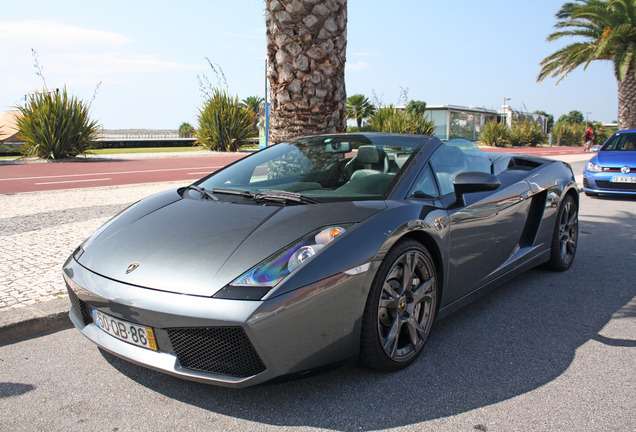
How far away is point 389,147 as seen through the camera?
350 centimetres

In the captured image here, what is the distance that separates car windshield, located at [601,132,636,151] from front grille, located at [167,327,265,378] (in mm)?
10458

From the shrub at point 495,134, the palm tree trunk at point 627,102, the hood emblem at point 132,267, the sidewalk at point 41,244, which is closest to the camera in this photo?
the hood emblem at point 132,267

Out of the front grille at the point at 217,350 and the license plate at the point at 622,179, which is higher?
the license plate at the point at 622,179

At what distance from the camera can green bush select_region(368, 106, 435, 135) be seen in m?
21.3

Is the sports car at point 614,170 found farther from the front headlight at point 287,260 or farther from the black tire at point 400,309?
the front headlight at point 287,260

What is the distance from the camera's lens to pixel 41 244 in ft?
17.2

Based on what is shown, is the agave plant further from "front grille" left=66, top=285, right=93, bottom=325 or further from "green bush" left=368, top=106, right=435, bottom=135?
"front grille" left=66, top=285, right=93, bottom=325

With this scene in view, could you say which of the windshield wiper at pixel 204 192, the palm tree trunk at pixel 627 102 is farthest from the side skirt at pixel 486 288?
the palm tree trunk at pixel 627 102

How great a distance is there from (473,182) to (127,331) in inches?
82.8

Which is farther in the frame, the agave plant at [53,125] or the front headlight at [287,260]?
the agave plant at [53,125]

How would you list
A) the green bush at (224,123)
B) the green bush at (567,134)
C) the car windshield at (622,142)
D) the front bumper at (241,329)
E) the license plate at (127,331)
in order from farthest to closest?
the green bush at (567,134) < the green bush at (224,123) < the car windshield at (622,142) < the license plate at (127,331) < the front bumper at (241,329)

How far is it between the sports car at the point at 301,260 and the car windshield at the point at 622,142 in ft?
26.3

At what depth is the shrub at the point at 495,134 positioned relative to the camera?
35.8 m

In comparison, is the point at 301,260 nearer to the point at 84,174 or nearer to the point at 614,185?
the point at 614,185
